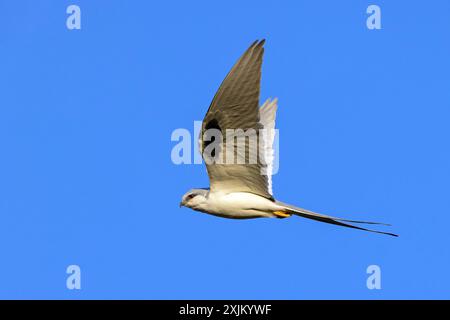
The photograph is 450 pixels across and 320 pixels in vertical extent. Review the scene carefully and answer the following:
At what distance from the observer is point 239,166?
10.9 m

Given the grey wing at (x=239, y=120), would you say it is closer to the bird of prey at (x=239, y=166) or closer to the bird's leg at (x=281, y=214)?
the bird of prey at (x=239, y=166)

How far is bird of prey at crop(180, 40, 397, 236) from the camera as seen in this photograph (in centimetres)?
968

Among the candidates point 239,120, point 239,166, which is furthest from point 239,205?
point 239,120

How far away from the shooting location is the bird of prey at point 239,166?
381 inches

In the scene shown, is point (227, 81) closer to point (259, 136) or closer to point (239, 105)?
point (239, 105)

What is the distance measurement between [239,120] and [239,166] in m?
0.96

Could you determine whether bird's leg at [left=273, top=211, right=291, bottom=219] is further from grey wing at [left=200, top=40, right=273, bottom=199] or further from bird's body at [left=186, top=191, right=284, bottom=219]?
grey wing at [left=200, top=40, right=273, bottom=199]

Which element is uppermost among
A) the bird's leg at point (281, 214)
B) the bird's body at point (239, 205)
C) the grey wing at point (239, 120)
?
the grey wing at point (239, 120)

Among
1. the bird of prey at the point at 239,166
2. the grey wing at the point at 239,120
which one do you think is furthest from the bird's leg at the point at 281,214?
the grey wing at the point at 239,120

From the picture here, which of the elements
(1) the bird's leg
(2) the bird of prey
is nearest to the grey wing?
(2) the bird of prey

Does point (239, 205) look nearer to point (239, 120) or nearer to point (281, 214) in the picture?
point (281, 214)

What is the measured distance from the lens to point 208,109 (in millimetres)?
10008

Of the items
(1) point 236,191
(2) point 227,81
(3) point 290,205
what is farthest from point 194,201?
Result: (2) point 227,81
